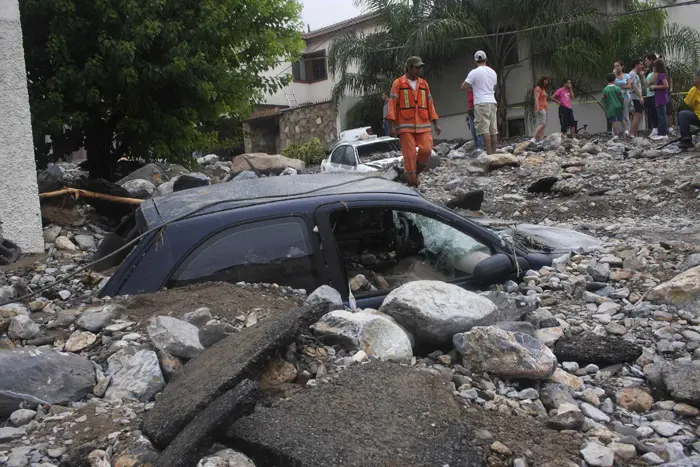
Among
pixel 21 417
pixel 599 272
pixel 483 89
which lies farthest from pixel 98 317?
pixel 483 89

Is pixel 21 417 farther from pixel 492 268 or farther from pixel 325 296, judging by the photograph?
pixel 492 268

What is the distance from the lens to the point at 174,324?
136 inches

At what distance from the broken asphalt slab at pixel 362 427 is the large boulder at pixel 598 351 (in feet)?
3.03

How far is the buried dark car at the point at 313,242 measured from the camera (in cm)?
393

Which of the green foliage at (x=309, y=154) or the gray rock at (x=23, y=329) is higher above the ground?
the green foliage at (x=309, y=154)

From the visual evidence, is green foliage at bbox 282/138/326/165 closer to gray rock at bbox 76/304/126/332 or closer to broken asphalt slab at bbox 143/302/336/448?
gray rock at bbox 76/304/126/332

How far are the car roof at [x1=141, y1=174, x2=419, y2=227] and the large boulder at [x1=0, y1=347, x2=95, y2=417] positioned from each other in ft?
3.31

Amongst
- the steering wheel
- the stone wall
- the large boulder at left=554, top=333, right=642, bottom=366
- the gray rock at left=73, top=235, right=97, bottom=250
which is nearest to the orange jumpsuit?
the gray rock at left=73, top=235, right=97, bottom=250

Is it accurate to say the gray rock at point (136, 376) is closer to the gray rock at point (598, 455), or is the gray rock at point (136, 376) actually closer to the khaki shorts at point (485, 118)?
the gray rock at point (598, 455)

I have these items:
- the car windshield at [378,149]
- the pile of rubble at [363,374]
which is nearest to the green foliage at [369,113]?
the car windshield at [378,149]

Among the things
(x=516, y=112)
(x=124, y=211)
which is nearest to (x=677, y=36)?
(x=516, y=112)

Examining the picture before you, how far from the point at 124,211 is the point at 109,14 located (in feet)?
9.32

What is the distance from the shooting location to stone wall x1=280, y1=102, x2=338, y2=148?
28.0m

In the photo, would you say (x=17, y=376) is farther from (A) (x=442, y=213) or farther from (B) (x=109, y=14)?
(B) (x=109, y=14)
